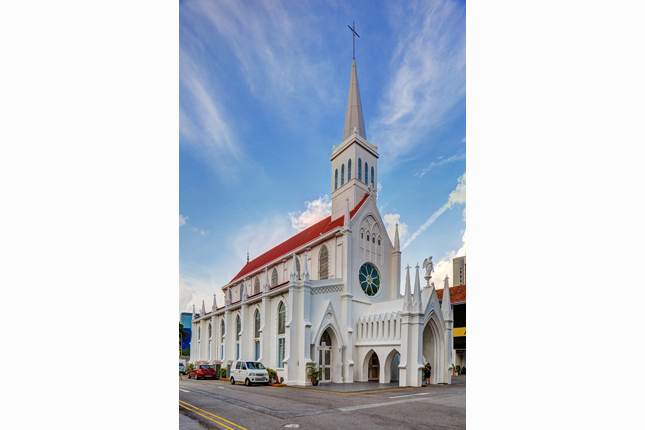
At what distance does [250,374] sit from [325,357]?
3.34 metres

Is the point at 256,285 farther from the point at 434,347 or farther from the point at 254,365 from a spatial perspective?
the point at 434,347

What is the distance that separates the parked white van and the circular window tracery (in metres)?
5.59

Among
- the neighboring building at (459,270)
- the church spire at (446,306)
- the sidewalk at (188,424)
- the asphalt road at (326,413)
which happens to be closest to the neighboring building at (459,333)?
the church spire at (446,306)

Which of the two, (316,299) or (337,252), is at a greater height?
(337,252)

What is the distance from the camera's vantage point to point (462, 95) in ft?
22.3

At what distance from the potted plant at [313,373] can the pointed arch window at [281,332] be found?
1.66 meters

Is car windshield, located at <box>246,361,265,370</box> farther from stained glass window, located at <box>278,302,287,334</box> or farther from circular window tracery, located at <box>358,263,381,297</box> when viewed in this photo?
circular window tracery, located at <box>358,263,381,297</box>

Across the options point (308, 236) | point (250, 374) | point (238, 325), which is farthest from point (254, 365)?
point (308, 236)

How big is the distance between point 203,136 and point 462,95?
460 centimetres

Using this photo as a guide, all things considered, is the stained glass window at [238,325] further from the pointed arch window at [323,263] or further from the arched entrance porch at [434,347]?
the arched entrance porch at [434,347]

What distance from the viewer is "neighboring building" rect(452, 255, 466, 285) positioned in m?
6.87

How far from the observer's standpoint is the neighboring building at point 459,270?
6871mm
